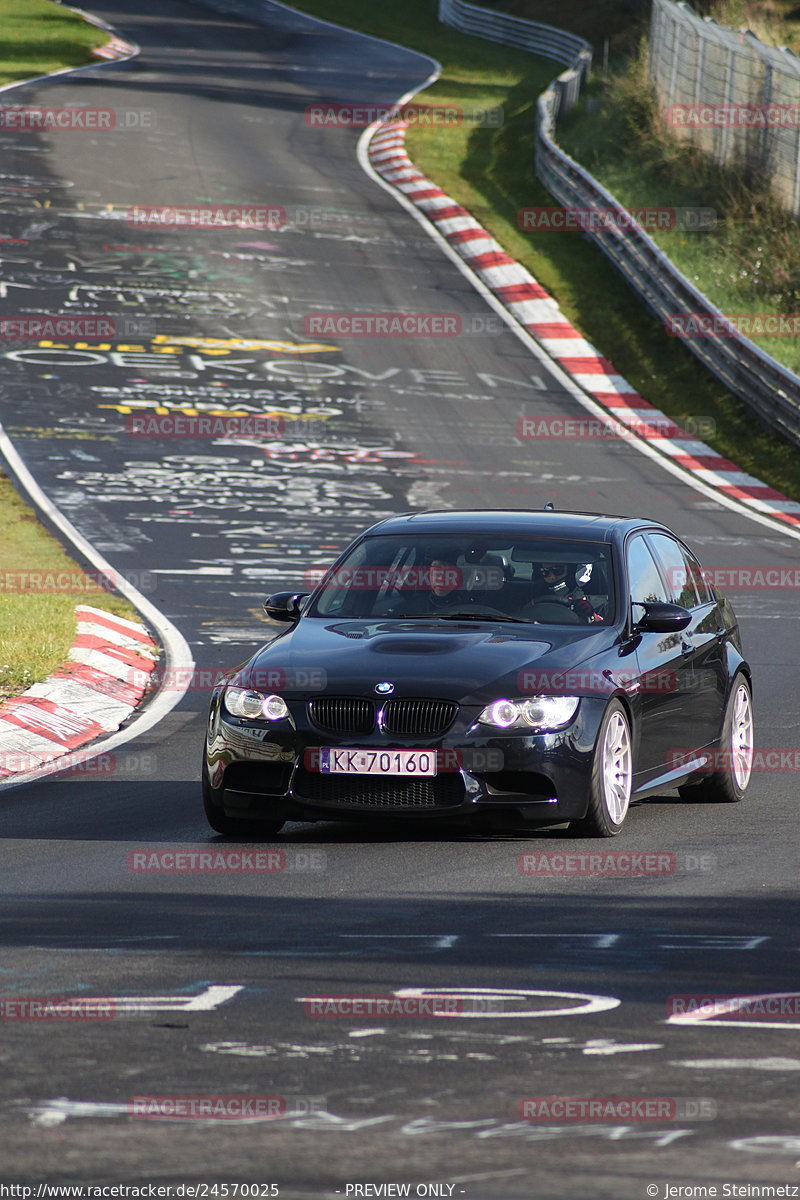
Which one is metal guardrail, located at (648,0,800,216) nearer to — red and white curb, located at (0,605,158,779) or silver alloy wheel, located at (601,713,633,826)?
red and white curb, located at (0,605,158,779)

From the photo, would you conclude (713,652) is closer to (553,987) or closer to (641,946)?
(641,946)

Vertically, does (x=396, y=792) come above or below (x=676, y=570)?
below

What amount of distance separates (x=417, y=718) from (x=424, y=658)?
35 cm

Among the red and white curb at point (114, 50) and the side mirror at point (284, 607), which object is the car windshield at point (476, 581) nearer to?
the side mirror at point (284, 607)

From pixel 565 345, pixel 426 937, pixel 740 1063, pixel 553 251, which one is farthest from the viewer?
pixel 553 251

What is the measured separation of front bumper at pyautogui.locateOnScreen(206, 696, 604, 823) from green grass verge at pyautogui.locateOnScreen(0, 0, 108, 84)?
144 feet

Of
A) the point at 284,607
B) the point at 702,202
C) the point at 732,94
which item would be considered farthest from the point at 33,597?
the point at 732,94

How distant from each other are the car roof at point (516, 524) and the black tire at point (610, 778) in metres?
1.21

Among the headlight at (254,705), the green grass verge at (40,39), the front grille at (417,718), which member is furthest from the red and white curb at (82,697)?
the green grass verge at (40,39)

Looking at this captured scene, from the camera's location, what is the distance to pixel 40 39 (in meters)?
56.9

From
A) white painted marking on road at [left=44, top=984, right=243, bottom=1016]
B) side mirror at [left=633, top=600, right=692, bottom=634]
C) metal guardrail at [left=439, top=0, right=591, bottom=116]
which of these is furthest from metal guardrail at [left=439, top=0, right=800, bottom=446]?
white painted marking on road at [left=44, top=984, right=243, bottom=1016]

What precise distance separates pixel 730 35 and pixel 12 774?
2736 centimetres

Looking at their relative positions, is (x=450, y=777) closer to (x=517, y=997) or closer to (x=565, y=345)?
(x=517, y=997)

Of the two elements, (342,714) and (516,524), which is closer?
(342,714)
